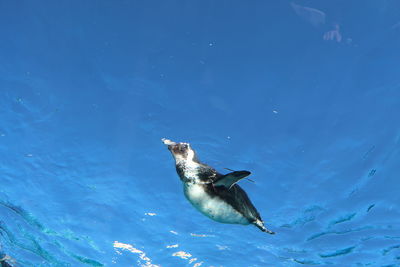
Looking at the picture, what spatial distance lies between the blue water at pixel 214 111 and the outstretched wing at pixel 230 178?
6.67m

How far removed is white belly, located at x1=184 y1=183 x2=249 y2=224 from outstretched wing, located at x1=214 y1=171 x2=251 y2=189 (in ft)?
0.53

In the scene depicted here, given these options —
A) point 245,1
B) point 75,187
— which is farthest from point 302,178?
point 75,187

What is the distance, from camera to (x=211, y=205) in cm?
291

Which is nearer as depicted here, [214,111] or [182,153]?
[182,153]

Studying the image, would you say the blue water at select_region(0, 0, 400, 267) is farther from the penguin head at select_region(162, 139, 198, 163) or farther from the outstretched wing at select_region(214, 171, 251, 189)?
the outstretched wing at select_region(214, 171, 251, 189)

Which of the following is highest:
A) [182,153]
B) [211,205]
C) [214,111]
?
[214,111]

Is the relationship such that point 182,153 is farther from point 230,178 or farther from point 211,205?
point 230,178

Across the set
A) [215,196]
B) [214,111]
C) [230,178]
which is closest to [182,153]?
[215,196]

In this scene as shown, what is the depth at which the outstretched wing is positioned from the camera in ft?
8.48

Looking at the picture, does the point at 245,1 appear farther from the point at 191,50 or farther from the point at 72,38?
the point at 72,38

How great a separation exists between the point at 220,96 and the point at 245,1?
3058 millimetres

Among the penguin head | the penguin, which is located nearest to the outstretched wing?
the penguin

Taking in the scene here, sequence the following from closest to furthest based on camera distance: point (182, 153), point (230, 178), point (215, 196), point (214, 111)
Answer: point (230, 178) < point (215, 196) < point (182, 153) < point (214, 111)

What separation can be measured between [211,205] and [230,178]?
0.39m
